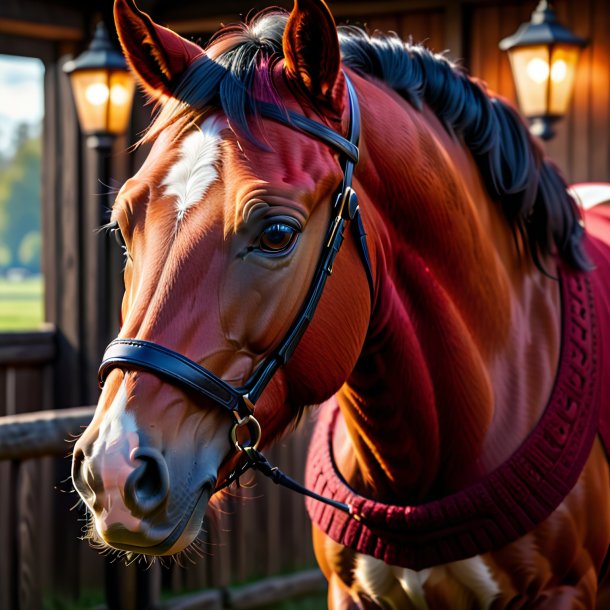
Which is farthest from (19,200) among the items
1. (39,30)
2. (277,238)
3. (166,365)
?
(166,365)

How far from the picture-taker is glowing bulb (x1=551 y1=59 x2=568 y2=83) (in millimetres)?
4492

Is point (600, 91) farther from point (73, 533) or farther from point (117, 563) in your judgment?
point (73, 533)

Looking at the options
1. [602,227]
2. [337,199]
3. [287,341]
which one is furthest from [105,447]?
[602,227]

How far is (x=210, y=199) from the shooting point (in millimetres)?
1609

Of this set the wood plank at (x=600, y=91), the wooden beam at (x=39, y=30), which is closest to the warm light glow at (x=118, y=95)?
the wooden beam at (x=39, y=30)

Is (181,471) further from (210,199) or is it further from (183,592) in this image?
(183,592)

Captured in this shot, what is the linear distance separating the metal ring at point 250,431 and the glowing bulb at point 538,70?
11.0ft

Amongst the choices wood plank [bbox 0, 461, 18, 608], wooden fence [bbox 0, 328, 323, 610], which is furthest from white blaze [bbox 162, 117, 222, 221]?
wood plank [bbox 0, 461, 18, 608]

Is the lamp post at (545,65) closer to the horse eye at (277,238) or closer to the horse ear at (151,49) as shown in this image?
the horse ear at (151,49)

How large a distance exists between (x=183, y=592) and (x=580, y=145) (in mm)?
3145

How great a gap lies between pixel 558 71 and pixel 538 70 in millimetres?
92

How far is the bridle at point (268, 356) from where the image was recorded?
1.51m

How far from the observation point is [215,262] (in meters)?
1.58

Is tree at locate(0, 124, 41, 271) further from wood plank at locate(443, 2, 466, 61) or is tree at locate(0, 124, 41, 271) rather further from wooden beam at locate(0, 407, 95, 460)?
wooden beam at locate(0, 407, 95, 460)
